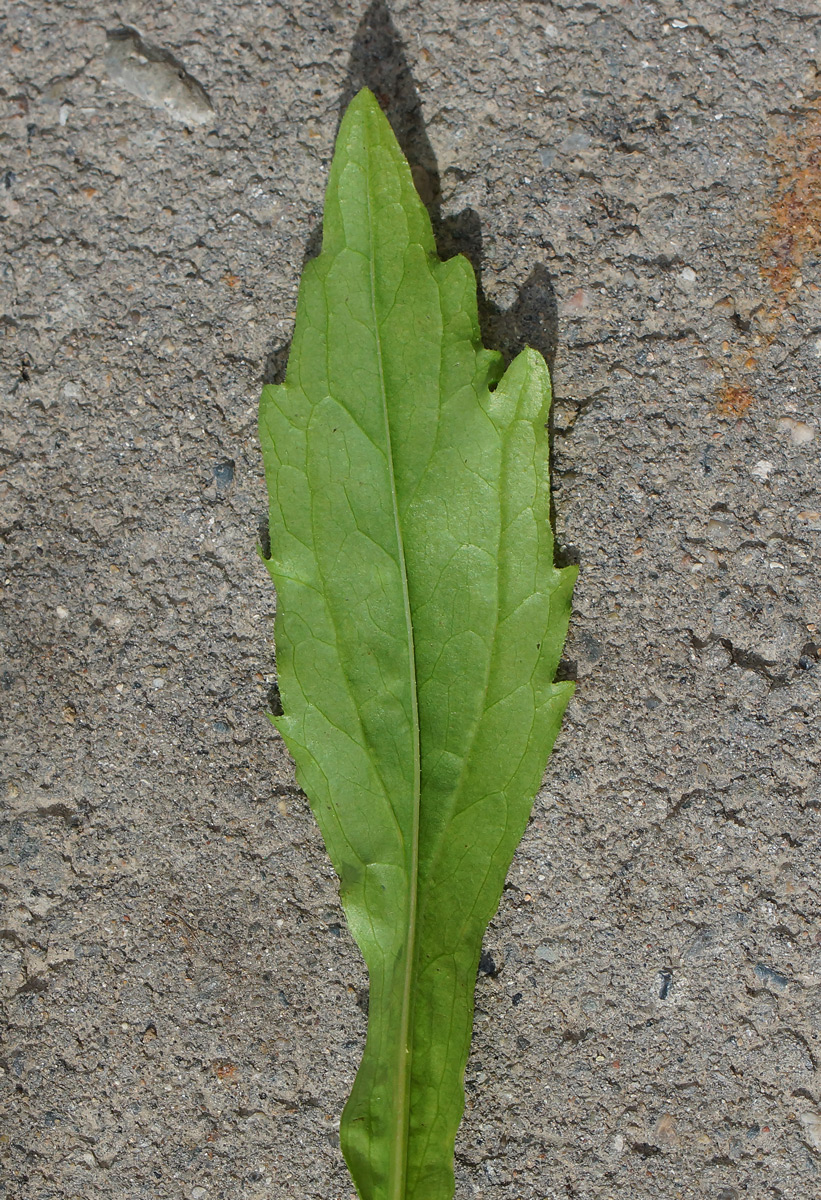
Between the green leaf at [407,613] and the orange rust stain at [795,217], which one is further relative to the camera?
the orange rust stain at [795,217]

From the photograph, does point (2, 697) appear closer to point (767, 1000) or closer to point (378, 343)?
point (378, 343)

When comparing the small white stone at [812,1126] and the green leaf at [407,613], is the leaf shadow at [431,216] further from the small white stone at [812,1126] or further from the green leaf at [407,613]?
the small white stone at [812,1126]

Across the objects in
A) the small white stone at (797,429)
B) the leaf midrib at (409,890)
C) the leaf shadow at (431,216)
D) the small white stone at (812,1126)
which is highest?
the leaf shadow at (431,216)

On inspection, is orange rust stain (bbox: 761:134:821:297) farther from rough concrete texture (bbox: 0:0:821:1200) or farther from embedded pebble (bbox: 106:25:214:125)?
embedded pebble (bbox: 106:25:214:125)

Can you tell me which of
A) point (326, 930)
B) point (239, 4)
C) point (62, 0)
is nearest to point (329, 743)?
point (326, 930)

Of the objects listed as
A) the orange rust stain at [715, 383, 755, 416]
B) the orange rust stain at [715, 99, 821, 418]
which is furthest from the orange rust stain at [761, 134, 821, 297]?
the orange rust stain at [715, 383, 755, 416]

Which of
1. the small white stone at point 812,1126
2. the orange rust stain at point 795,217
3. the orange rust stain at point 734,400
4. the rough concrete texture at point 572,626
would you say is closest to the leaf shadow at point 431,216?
the rough concrete texture at point 572,626

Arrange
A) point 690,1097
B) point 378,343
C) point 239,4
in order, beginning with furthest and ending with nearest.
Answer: point 239,4
point 690,1097
point 378,343

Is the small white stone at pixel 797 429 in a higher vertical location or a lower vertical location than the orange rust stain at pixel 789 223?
lower
